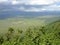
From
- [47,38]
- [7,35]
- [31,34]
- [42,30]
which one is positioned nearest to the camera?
[47,38]

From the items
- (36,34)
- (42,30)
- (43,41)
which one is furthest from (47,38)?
(42,30)

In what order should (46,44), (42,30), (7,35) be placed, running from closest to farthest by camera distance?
(46,44) < (42,30) < (7,35)

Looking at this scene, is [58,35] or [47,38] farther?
[58,35]

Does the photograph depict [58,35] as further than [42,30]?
No

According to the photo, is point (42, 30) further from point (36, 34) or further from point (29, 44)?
point (29, 44)

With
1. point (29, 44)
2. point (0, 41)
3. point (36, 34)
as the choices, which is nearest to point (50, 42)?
point (29, 44)

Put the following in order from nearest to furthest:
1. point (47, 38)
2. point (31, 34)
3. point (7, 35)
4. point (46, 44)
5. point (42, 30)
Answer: point (46, 44)
point (47, 38)
point (31, 34)
point (42, 30)
point (7, 35)

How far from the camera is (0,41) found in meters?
84.1

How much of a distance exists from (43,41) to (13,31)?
33623 millimetres

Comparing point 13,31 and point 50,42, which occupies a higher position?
point 50,42

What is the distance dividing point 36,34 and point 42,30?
784cm

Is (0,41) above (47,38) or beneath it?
beneath

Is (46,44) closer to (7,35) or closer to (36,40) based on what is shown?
(36,40)

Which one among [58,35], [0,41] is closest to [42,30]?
[58,35]
